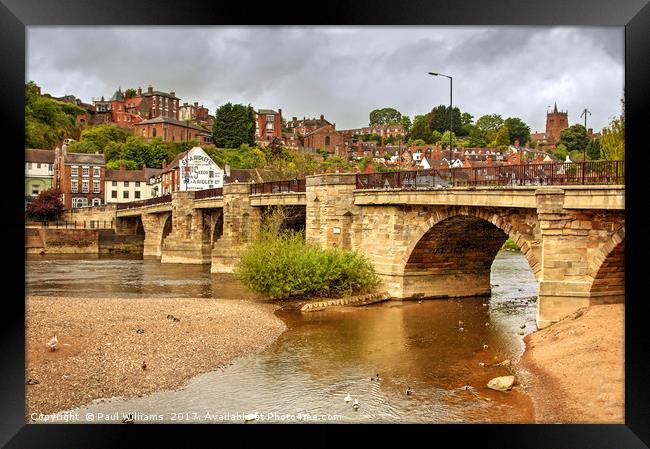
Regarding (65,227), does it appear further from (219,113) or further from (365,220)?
(365,220)

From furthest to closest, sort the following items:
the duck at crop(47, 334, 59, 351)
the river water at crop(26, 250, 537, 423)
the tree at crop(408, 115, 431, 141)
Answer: the tree at crop(408, 115, 431, 141) < the duck at crop(47, 334, 59, 351) < the river water at crop(26, 250, 537, 423)

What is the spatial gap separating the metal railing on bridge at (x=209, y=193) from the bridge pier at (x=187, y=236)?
0.64 m

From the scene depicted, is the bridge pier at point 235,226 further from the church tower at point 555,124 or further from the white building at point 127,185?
the church tower at point 555,124

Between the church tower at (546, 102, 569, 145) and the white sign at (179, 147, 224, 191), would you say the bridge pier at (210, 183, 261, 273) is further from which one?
the church tower at (546, 102, 569, 145)

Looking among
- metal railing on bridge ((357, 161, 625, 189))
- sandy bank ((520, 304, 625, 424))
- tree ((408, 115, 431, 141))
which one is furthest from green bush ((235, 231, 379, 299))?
tree ((408, 115, 431, 141))

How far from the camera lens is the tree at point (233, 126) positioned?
97.2 m

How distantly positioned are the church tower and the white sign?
3994 centimetres

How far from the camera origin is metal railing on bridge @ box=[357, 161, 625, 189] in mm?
19672

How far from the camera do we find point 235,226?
44.5 m

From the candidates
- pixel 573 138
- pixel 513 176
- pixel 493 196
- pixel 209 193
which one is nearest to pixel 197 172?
pixel 209 193

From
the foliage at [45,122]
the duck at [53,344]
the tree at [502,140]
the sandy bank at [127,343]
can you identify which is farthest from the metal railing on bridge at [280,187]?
the tree at [502,140]

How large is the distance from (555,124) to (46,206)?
6141 cm
